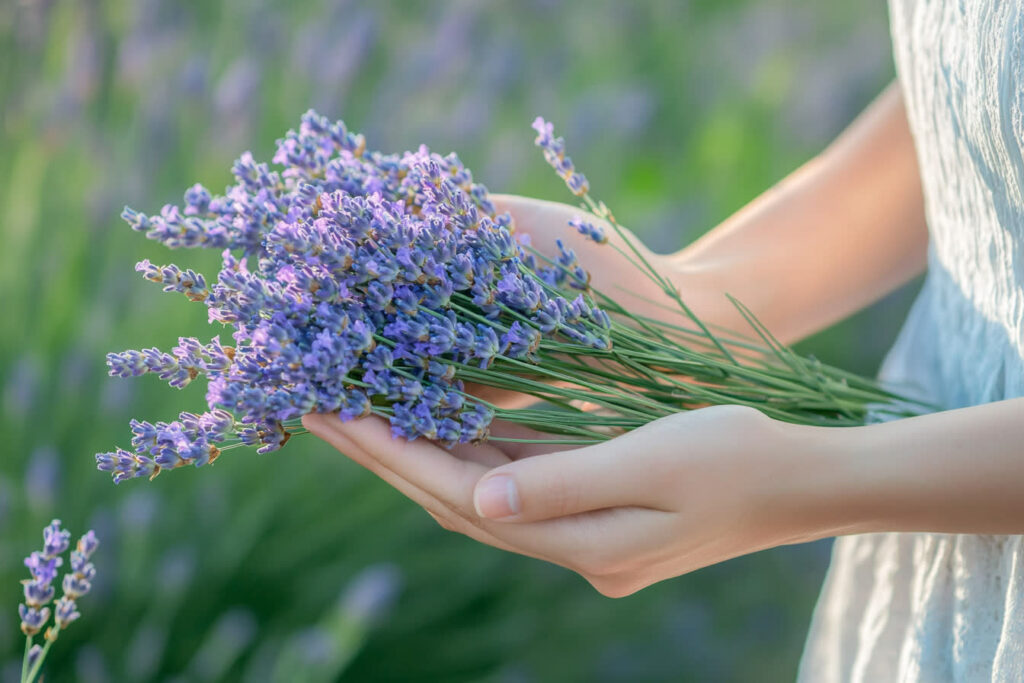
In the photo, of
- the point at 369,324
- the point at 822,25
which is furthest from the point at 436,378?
the point at 822,25

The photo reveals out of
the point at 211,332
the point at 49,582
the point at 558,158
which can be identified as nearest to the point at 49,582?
the point at 49,582

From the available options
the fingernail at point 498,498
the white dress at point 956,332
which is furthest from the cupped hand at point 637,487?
the white dress at point 956,332

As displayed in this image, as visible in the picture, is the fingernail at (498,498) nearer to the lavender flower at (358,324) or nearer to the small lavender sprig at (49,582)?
the lavender flower at (358,324)

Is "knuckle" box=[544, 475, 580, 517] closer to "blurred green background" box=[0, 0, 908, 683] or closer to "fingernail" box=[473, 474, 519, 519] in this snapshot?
"fingernail" box=[473, 474, 519, 519]

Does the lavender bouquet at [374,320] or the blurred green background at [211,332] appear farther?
the blurred green background at [211,332]

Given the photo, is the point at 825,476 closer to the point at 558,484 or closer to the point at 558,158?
the point at 558,484

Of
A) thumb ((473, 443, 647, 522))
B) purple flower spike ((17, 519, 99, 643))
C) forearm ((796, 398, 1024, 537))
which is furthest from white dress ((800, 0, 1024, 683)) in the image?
purple flower spike ((17, 519, 99, 643))
